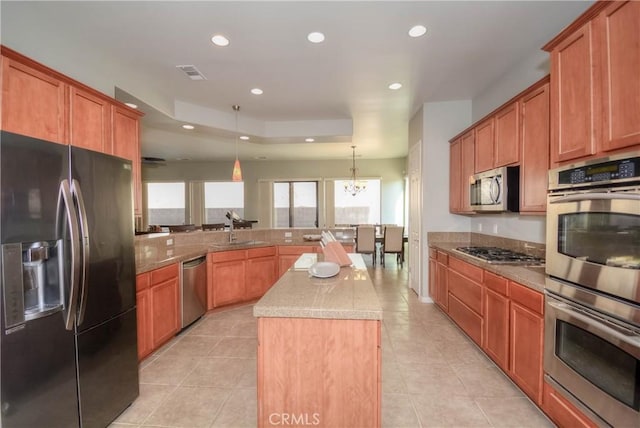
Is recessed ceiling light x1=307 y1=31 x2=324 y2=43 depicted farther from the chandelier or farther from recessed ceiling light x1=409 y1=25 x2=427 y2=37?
the chandelier

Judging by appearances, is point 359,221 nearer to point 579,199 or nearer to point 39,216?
point 579,199

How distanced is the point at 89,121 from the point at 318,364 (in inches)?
102

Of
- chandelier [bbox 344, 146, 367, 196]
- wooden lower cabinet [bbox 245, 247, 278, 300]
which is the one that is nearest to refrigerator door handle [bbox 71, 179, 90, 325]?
wooden lower cabinet [bbox 245, 247, 278, 300]

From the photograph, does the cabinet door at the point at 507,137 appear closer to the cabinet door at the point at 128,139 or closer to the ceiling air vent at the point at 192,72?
the ceiling air vent at the point at 192,72

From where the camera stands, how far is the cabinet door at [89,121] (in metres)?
2.23

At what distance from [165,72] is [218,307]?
2968mm

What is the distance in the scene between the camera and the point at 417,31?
241 cm

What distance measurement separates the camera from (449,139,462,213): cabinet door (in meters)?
3.86

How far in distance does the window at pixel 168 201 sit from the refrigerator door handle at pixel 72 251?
315 inches

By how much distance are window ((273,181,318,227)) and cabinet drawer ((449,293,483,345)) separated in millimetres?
6012

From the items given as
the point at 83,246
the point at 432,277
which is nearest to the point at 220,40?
the point at 83,246

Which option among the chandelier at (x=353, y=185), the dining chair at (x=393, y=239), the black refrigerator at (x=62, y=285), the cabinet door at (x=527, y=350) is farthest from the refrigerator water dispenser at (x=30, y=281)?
the chandelier at (x=353, y=185)

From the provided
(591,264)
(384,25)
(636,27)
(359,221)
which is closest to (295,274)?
(591,264)

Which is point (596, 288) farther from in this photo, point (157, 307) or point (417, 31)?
point (157, 307)
